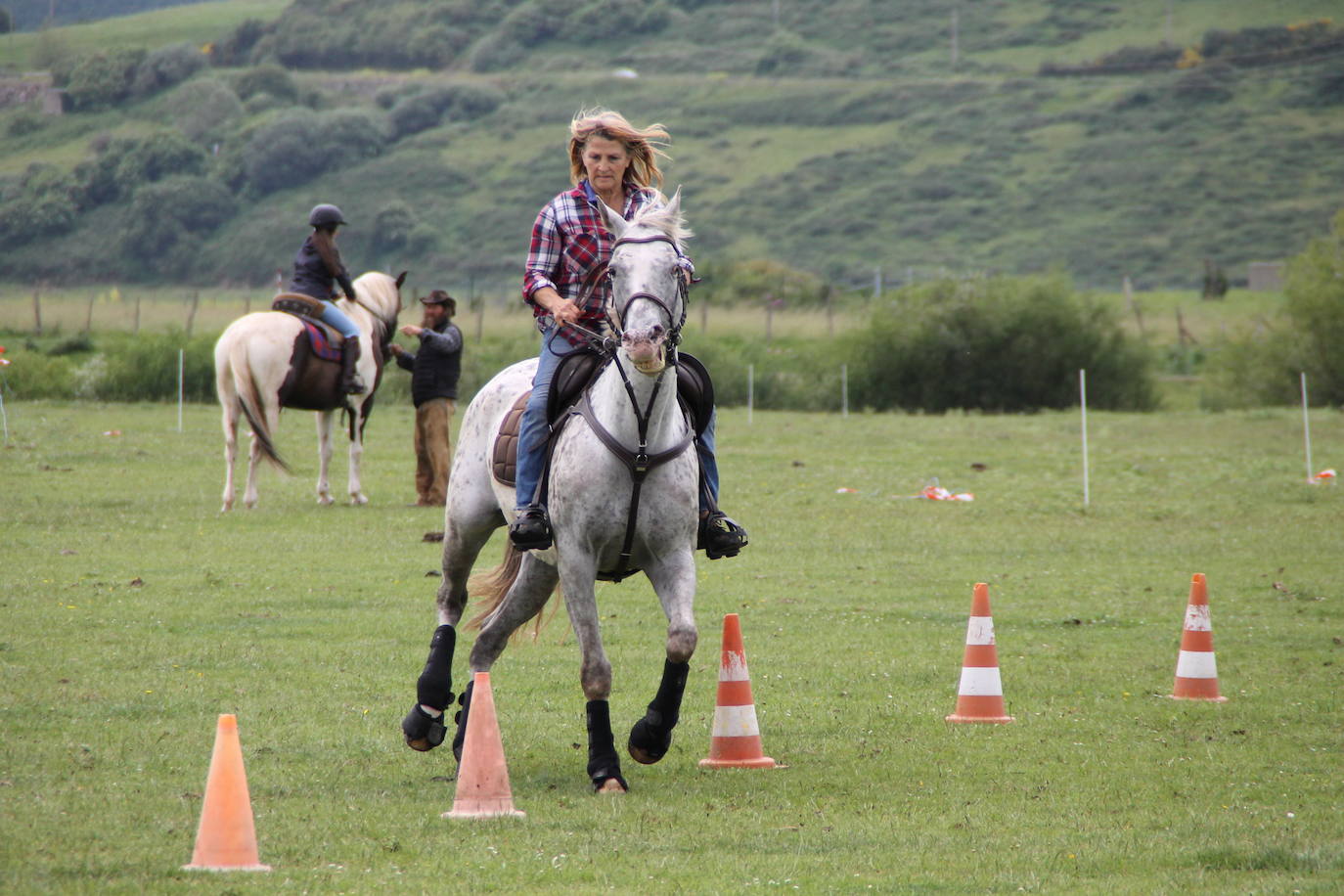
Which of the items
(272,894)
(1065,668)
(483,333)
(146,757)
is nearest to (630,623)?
(1065,668)

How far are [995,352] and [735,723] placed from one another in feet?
124

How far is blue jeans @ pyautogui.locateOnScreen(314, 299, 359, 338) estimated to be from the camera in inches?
747

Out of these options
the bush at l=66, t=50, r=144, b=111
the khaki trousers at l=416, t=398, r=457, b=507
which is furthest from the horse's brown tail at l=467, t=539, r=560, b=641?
the bush at l=66, t=50, r=144, b=111

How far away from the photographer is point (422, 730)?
7680 mm

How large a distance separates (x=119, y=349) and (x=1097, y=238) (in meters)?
66.0

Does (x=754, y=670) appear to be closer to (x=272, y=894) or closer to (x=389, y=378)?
(x=272, y=894)

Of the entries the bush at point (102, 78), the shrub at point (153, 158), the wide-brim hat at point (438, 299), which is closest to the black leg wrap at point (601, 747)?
the wide-brim hat at point (438, 299)

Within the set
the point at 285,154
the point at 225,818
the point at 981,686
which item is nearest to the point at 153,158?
the point at 285,154

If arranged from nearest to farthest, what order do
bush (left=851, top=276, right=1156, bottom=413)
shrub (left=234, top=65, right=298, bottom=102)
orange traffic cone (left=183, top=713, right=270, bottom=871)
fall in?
1. orange traffic cone (left=183, top=713, right=270, bottom=871)
2. bush (left=851, top=276, right=1156, bottom=413)
3. shrub (left=234, top=65, right=298, bottom=102)

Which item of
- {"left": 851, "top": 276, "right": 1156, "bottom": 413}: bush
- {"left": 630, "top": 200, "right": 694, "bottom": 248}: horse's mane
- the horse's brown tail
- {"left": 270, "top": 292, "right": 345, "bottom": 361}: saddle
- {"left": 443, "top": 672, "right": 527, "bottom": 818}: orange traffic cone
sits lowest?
{"left": 443, "top": 672, "right": 527, "bottom": 818}: orange traffic cone

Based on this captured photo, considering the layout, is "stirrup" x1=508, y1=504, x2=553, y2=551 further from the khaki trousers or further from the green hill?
the green hill

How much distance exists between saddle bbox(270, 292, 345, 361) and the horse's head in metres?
12.5

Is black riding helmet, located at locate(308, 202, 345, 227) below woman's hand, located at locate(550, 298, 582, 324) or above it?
above

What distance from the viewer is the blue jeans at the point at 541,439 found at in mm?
7441
